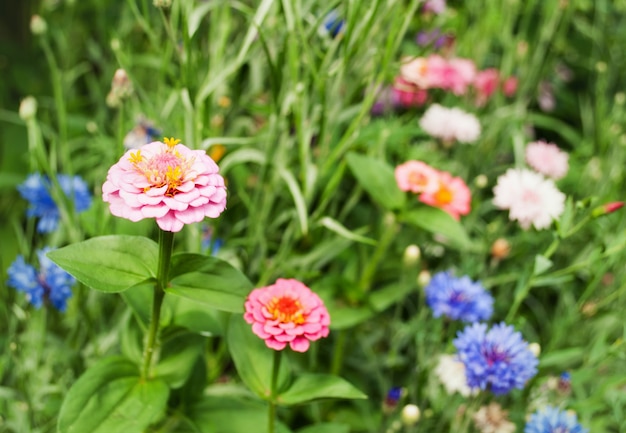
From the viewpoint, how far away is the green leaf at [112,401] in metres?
0.56

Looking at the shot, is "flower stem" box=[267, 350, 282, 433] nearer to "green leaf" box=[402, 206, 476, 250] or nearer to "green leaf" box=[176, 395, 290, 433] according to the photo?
"green leaf" box=[176, 395, 290, 433]

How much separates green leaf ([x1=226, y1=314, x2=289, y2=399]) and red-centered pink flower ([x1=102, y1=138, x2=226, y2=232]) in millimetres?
176

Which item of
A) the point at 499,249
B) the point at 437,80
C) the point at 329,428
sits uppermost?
the point at 437,80

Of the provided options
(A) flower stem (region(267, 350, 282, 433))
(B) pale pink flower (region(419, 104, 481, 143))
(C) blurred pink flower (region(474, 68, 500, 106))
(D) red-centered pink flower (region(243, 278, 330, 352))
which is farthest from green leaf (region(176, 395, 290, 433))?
(C) blurred pink flower (region(474, 68, 500, 106))

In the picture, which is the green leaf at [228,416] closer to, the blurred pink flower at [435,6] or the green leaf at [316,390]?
the green leaf at [316,390]

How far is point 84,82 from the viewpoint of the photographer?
1367 millimetres

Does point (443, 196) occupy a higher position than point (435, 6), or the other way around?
point (435, 6)

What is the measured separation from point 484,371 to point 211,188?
296mm

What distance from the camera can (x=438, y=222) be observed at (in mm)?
756

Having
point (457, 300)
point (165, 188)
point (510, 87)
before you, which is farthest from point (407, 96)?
point (165, 188)

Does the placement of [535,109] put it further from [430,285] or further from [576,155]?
[430,285]

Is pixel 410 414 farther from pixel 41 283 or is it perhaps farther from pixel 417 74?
pixel 417 74

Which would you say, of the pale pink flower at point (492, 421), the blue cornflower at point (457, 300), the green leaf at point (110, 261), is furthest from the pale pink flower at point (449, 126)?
the green leaf at point (110, 261)

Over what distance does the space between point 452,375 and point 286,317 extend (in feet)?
0.78
